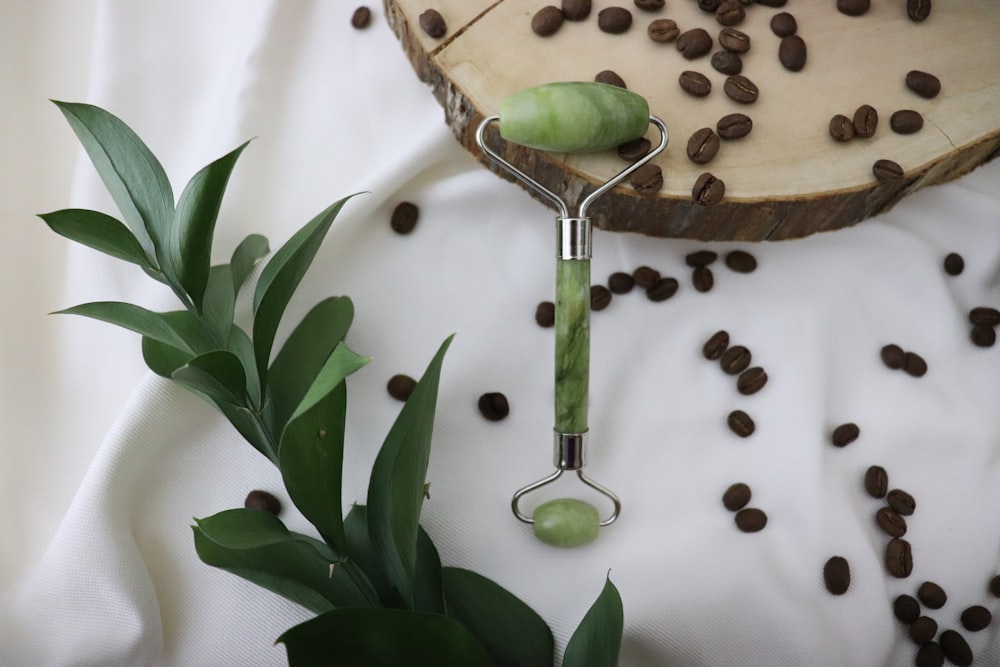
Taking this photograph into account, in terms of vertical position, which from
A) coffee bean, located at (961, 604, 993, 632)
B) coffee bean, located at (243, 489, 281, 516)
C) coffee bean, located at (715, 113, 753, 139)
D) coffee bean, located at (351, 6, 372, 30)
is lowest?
coffee bean, located at (961, 604, 993, 632)

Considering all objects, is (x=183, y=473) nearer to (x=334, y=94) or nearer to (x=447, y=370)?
(x=447, y=370)

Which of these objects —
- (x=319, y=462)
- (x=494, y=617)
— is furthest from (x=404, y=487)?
(x=494, y=617)

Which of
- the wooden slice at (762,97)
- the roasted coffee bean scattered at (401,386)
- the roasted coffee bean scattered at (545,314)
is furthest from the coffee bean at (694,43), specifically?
the roasted coffee bean scattered at (401,386)

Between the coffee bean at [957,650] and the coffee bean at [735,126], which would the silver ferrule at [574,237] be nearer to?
the coffee bean at [735,126]

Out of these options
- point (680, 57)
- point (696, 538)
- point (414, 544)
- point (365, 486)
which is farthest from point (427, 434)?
point (680, 57)

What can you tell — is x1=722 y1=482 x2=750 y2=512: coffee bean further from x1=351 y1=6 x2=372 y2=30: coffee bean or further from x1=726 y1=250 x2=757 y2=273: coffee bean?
x1=351 y1=6 x2=372 y2=30: coffee bean

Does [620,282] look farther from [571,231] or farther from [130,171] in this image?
[130,171]

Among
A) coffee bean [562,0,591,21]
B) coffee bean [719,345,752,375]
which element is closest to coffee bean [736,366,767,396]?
coffee bean [719,345,752,375]
